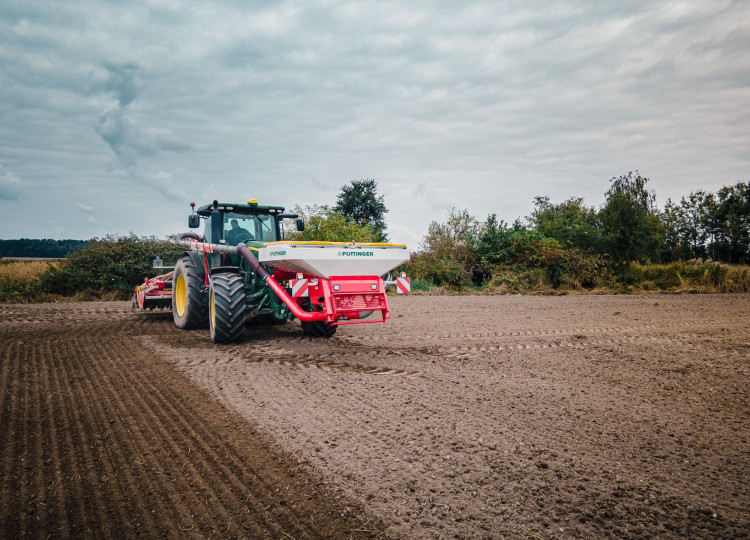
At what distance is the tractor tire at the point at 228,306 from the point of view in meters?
7.19

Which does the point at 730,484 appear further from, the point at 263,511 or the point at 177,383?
the point at 177,383

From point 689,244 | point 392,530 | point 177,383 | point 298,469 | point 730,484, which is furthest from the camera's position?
point 689,244

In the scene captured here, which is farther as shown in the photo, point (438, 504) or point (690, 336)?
point (690, 336)

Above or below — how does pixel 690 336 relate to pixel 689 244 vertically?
below

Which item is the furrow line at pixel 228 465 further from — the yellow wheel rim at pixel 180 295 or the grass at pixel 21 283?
the grass at pixel 21 283

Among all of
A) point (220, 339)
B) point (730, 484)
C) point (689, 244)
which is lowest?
point (730, 484)

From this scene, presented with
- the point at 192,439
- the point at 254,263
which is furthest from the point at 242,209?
the point at 192,439

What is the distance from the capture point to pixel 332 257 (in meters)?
6.45

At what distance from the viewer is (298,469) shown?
10.8 ft

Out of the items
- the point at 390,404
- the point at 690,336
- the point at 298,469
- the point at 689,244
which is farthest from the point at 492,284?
the point at 689,244

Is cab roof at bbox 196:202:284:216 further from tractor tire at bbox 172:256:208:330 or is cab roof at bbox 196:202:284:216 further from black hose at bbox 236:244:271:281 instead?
black hose at bbox 236:244:271:281

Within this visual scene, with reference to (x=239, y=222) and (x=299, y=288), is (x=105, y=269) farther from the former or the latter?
(x=299, y=288)

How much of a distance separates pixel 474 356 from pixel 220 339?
4.12 meters

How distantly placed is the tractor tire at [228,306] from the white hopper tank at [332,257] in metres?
0.64
